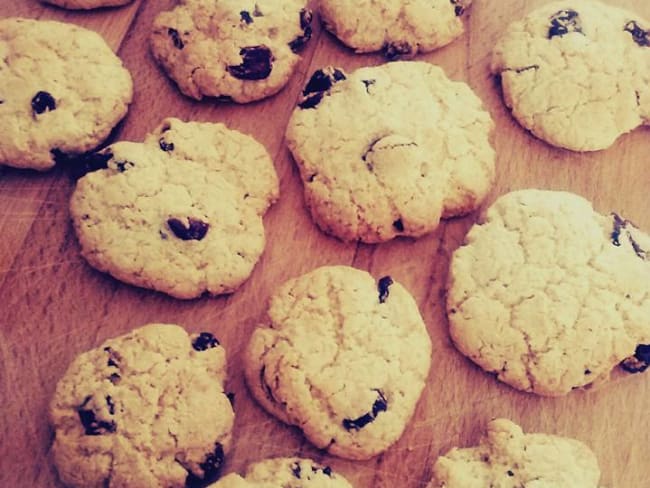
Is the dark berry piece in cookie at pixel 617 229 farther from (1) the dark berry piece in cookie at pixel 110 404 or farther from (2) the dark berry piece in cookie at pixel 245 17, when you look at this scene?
(1) the dark berry piece in cookie at pixel 110 404

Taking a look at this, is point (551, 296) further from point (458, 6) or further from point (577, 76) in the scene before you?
point (458, 6)

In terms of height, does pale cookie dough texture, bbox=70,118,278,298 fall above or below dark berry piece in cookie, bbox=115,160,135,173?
below

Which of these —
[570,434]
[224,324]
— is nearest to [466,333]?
[570,434]

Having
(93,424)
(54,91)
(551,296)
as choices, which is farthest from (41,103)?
(551,296)

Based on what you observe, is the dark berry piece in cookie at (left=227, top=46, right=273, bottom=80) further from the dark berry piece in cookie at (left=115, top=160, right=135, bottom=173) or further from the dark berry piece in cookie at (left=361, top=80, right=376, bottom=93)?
the dark berry piece in cookie at (left=115, top=160, right=135, bottom=173)

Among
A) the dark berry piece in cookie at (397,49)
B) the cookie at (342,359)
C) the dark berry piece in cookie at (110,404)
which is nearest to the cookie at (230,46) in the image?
the dark berry piece in cookie at (397,49)

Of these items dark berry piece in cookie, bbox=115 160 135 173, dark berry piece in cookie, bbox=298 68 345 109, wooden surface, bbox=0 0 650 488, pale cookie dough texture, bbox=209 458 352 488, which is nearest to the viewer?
pale cookie dough texture, bbox=209 458 352 488

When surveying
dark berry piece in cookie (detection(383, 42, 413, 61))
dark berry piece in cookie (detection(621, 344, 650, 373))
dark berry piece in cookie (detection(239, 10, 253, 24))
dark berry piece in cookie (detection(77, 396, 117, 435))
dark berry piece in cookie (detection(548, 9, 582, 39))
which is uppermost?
dark berry piece in cookie (detection(548, 9, 582, 39))

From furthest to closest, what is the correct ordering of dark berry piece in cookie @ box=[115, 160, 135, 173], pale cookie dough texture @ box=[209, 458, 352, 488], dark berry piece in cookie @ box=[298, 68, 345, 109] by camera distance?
dark berry piece in cookie @ box=[298, 68, 345, 109] → dark berry piece in cookie @ box=[115, 160, 135, 173] → pale cookie dough texture @ box=[209, 458, 352, 488]

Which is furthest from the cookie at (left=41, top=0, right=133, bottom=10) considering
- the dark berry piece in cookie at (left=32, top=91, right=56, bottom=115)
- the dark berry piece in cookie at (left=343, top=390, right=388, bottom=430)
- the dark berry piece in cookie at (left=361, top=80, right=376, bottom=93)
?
the dark berry piece in cookie at (left=343, top=390, right=388, bottom=430)
